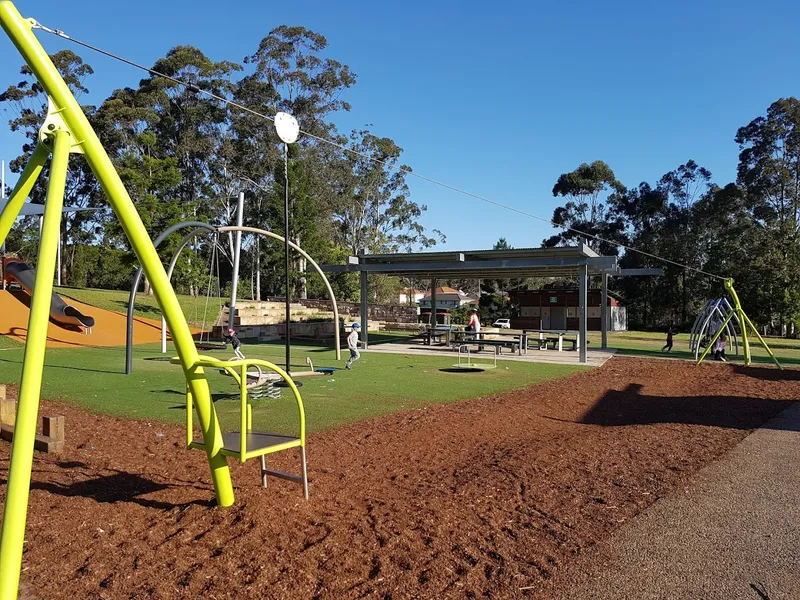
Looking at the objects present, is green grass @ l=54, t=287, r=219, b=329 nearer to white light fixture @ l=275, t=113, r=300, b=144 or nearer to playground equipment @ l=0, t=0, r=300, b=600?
white light fixture @ l=275, t=113, r=300, b=144

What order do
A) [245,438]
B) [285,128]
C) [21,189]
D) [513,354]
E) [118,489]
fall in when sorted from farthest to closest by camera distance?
[513,354], [285,128], [118,489], [245,438], [21,189]

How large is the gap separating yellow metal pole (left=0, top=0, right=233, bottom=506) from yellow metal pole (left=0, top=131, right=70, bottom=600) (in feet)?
1.85

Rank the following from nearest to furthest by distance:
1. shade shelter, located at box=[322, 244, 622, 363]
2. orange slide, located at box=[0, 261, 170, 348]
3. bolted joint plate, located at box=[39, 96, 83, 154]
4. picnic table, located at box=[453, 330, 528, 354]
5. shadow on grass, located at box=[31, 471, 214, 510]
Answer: bolted joint plate, located at box=[39, 96, 83, 154], shadow on grass, located at box=[31, 471, 214, 510], shade shelter, located at box=[322, 244, 622, 363], picnic table, located at box=[453, 330, 528, 354], orange slide, located at box=[0, 261, 170, 348]

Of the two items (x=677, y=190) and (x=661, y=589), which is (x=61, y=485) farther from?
(x=677, y=190)

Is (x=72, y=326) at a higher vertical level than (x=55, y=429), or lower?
higher

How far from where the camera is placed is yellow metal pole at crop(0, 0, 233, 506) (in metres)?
3.56

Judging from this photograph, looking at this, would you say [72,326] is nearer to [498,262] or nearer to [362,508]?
[498,262]

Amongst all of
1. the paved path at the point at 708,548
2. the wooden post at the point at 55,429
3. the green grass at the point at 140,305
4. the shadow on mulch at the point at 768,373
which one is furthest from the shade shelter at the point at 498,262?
the wooden post at the point at 55,429

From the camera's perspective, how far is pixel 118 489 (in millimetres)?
5086

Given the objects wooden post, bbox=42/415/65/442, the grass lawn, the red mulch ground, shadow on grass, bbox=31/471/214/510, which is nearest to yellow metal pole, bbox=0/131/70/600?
the red mulch ground

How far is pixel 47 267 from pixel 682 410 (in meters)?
9.55

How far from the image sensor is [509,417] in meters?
9.00

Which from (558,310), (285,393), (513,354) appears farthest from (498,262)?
(558,310)

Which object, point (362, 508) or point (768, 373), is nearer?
point (362, 508)
